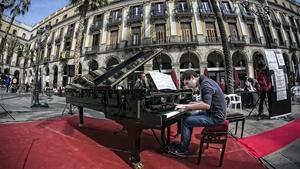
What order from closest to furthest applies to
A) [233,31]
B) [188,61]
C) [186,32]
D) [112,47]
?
[186,32] → [233,31] → [188,61] → [112,47]

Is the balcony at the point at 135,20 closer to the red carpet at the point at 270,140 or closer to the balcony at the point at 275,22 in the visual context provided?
the balcony at the point at 275,22

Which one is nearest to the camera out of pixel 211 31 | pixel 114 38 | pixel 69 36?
pixel 211 31

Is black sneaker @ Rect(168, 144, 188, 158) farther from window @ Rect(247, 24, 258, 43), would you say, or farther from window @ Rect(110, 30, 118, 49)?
window @ Rect(247, 24, 258, 43)

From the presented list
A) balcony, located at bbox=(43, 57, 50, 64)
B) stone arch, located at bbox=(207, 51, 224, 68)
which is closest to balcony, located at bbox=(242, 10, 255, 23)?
stone arch, located at bbox=(207, 51, 224, 68)

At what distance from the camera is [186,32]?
2377cm

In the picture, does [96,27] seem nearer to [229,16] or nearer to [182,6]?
[182,6]

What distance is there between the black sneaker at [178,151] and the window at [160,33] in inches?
829

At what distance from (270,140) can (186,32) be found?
→ 20.8m

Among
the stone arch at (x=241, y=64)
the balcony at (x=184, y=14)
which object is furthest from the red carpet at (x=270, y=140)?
the balcony at (x=184, y=14)

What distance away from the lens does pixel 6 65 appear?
4612cm

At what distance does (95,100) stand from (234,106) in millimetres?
8274

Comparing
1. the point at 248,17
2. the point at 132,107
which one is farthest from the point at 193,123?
the point at 248,17

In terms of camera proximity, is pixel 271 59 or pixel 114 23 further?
pixel 114 23

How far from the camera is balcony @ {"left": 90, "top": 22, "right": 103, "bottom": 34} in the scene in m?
27.2
